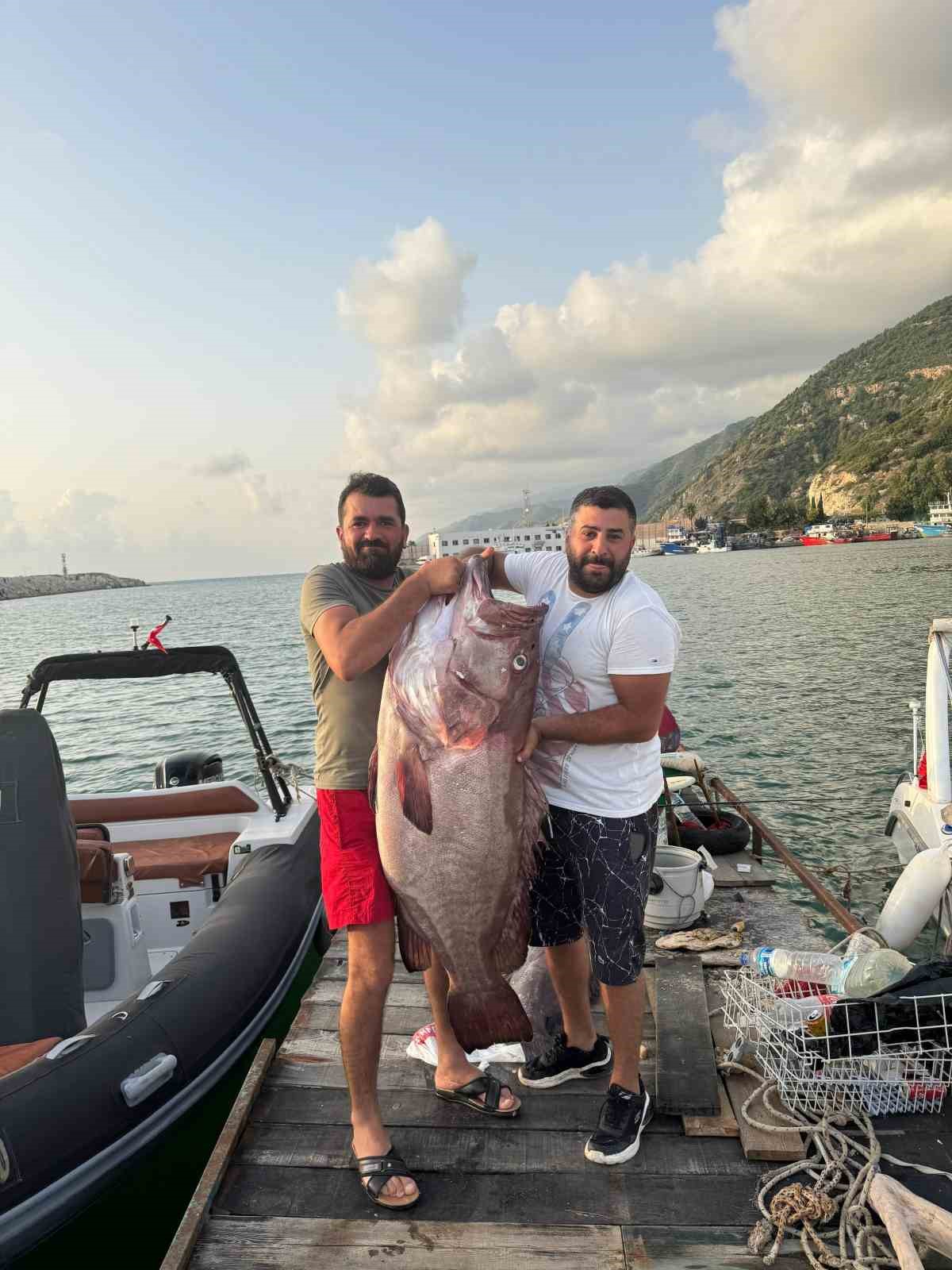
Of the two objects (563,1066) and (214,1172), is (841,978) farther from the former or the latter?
(214,1172)

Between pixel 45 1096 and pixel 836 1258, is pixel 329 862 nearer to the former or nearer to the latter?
pixel 45 1096

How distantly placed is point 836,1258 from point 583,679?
7.49ft

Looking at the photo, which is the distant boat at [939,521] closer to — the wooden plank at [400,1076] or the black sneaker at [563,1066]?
the black sneaker at [563,1066]

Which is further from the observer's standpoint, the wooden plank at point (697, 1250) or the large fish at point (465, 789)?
the large fish at point (465, 789)

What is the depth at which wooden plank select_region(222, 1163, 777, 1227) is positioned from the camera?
3041 mm

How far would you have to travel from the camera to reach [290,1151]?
3.48m

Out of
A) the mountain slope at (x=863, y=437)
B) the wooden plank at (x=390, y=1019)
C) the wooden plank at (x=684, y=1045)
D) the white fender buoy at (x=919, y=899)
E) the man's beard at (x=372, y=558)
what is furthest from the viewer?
the mountain slope at (x=863, y=437)

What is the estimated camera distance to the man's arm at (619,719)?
3.20 metres

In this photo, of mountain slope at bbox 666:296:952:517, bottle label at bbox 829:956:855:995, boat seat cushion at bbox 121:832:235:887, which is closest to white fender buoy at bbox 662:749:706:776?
boat seat cushion at bbox 121:832:235:887

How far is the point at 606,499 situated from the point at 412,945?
206 cm

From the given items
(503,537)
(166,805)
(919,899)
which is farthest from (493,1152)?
(503,537)

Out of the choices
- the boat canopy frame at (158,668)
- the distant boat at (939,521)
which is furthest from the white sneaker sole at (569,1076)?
the distant boat at (939,521)

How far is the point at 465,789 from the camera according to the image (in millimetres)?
3045

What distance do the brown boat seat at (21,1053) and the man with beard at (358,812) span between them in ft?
6.03
